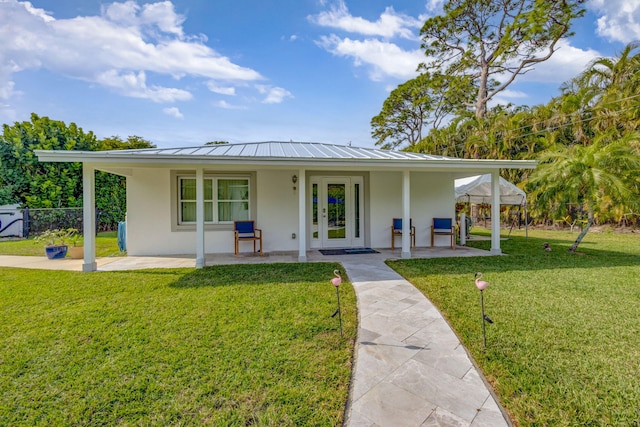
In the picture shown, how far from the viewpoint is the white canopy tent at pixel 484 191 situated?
11742 millimetres

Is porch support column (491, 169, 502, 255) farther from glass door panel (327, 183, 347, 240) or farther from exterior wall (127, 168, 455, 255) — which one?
glass door panel (327, 183, 347, 240)

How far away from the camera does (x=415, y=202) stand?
9852 millimetres

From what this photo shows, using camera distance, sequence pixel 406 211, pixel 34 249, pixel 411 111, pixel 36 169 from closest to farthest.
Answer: pixel 406 211 → pixel 34 249 → pixel 36 169 → pixel 411 111

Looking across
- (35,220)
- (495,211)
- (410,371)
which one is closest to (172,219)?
(410,371)

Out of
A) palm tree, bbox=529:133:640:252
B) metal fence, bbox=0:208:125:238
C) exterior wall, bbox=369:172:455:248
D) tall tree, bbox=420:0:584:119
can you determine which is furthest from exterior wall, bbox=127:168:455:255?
tall tree, bbox=420:0:584:119

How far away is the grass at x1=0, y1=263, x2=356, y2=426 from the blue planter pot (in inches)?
128

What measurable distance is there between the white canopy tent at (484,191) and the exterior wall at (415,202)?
2.72 m

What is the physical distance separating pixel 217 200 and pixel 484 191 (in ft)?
34.6

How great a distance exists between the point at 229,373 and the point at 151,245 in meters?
7.24

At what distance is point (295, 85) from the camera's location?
39.7 feet

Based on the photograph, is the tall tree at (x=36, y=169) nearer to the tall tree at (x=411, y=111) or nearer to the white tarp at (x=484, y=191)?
the white tarp at (x=484, y=191)

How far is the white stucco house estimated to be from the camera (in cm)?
834

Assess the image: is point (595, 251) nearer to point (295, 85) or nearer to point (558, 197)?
point (558, 197)

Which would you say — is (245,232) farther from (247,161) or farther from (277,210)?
(247,161)
